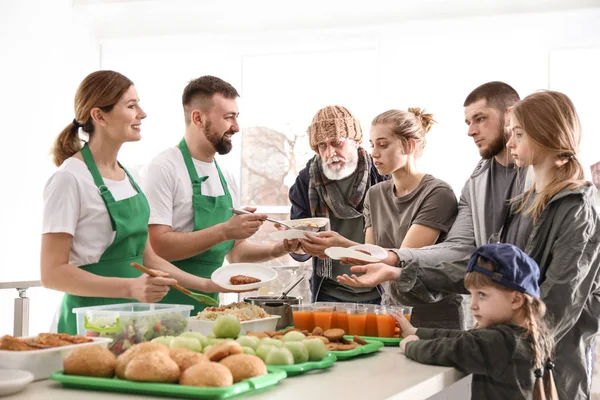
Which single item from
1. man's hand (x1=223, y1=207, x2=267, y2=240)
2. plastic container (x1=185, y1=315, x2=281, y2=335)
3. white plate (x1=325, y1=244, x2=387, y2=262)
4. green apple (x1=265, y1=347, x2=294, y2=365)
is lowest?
green apple (x1=265, y1=347, x2=294, y2=365)

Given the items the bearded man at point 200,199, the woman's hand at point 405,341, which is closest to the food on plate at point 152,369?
the woman's hand at point 405,341

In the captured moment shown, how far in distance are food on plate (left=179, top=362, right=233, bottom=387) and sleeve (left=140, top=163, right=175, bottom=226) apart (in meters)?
1.72

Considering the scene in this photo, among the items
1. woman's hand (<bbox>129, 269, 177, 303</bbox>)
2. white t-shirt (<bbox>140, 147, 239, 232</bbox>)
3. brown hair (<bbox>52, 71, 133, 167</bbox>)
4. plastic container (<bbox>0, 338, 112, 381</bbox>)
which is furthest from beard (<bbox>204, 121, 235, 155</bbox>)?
plastic container (<bbox>0, 338, 112, 381</bbox>)

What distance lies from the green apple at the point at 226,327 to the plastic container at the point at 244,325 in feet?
0.41

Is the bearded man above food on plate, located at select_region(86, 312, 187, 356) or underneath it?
above

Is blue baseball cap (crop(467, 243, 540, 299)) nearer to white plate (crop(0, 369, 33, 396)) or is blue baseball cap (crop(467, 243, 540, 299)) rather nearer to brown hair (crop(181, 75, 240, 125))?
white plate (crop(0, 369, 33, 396))

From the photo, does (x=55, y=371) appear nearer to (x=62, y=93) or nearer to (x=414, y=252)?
(x=414, y=252)

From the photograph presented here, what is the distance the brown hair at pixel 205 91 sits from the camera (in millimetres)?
Result: 3604

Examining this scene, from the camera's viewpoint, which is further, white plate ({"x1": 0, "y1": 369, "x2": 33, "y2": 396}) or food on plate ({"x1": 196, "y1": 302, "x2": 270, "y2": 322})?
food on plate ({"x1": 196, "y1": 302, "x2": 270, "y2": 322})

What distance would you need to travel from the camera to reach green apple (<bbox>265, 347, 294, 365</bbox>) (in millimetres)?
1853

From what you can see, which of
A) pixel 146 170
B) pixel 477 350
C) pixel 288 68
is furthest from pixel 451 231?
pixel 288 68

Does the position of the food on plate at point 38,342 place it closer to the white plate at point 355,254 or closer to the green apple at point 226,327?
the green apple at point 226,327

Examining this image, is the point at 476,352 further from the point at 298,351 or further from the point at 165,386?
the point at 165,386

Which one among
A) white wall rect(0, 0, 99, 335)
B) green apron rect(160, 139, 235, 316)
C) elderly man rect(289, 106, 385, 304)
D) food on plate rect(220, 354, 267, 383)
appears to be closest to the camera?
food on plate rect(220, 354, 267, 383)
